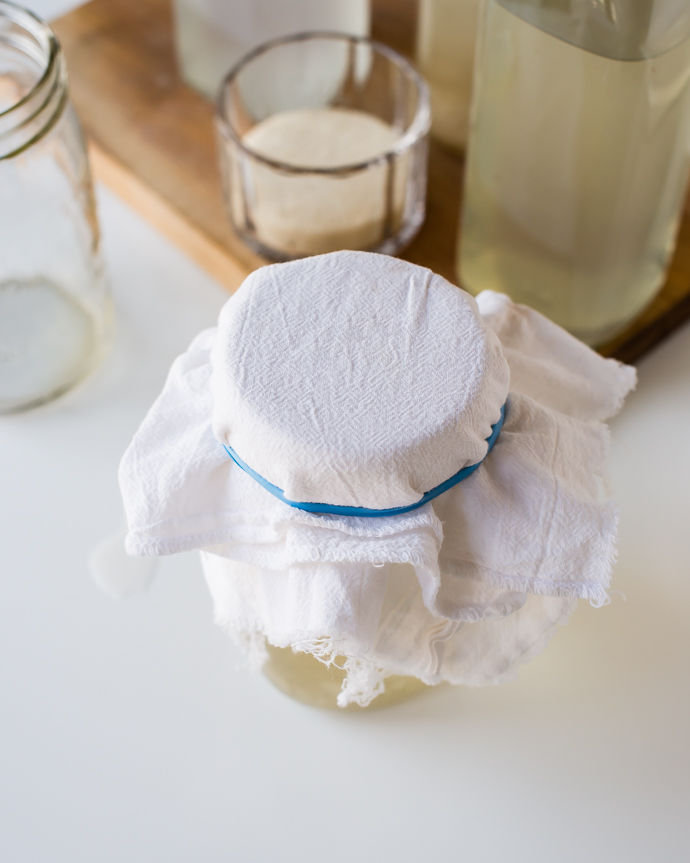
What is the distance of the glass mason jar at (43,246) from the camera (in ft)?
1.32

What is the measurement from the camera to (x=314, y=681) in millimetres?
345

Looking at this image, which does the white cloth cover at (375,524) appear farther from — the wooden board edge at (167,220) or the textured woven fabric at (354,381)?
the wooden board edge at (167,220)

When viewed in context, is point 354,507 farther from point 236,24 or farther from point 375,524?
point 236,24

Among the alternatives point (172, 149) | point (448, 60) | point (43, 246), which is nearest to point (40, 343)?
point (43, 246)

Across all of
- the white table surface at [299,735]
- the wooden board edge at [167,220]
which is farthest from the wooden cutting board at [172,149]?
the white table surface at [299,735]

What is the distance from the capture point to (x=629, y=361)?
45cm

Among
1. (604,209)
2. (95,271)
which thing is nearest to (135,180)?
(95,271)

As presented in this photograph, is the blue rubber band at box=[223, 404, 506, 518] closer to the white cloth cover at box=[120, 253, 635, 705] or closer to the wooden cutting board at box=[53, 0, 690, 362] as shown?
the white cloth cover at box=[120, 253, 635, 705]

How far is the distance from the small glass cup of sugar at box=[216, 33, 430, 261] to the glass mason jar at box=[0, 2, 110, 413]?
0.25ft

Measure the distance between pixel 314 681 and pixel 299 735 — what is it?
0.09 feet

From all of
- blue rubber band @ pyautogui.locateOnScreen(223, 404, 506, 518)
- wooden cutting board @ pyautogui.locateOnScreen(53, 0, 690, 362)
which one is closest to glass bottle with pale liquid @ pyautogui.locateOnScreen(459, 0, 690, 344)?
wooden cutting board @ pyautogui.locateOnScreen(53, 0, 690, 362)

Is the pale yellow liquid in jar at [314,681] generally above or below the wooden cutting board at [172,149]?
below

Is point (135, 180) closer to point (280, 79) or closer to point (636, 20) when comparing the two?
point (280, 79)

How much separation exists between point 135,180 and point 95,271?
0.09 meters
